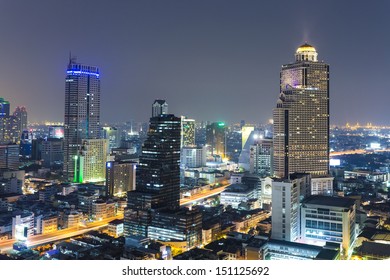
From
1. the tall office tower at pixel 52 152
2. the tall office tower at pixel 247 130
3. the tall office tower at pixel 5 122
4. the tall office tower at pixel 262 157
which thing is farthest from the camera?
the tall office tower at pixel 247 130

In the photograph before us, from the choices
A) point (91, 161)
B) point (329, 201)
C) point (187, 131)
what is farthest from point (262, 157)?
point (329, 201)

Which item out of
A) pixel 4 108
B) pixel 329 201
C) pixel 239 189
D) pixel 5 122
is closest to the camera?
pixel 329 201

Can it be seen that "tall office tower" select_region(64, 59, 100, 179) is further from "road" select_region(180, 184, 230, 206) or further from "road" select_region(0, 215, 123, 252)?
"road" select_region(0, 215, 123, 252)

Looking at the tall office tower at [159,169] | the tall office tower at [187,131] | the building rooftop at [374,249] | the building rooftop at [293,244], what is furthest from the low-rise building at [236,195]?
the tall office tower at [187,131]

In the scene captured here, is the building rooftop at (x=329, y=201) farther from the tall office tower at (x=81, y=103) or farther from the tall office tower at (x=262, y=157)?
the tall office tower at (x=81, y=103)

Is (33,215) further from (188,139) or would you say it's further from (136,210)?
(188,139)

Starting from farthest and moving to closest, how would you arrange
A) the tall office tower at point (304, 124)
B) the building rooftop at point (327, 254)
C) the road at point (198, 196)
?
the tall office tower at point (304, 124) < the road at point (198, 196) < the building rooftop at point (327, 254)

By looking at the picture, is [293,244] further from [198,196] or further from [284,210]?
[198,196]
